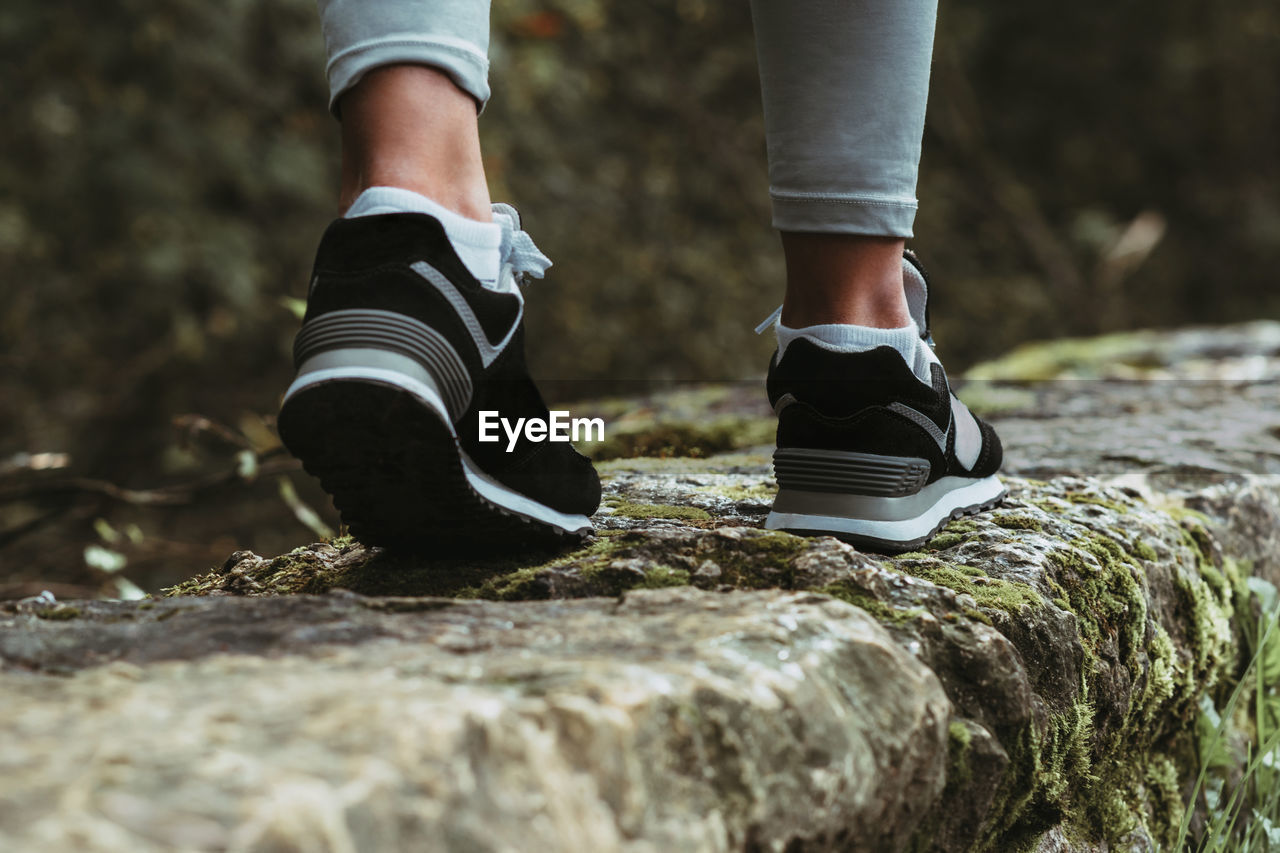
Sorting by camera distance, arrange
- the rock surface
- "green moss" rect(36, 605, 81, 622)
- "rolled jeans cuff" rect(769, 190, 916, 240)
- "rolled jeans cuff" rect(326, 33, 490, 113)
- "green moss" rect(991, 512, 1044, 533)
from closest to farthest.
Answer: the rock surface < "green moss" rect(36, 605, 81, 622) < "rolled jeans cuff" rect(326, 33, 490, 113) < "rolled jeans cuff" rect(769, 190, 916, 240) < "green moss" rect(991, 512, 1044, 533)

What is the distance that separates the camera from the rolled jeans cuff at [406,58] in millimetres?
1117

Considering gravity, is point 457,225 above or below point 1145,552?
above

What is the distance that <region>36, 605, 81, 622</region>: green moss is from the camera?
994mm

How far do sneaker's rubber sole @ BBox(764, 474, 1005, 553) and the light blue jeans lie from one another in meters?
0.35

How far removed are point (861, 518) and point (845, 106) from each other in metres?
0.53

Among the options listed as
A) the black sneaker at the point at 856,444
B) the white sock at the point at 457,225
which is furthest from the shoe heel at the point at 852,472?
the white sock at the point at 457,225

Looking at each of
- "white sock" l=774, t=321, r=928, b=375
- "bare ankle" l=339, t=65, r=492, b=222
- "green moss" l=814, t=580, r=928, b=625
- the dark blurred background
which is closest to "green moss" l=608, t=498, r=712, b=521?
"white sock" l=774, t=321, r=928, b=375

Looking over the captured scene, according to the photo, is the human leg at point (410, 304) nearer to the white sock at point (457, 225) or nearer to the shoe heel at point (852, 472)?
the white sock at point (457, 225)

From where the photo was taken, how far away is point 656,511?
160 cm

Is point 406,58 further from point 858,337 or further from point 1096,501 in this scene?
point 1096,501

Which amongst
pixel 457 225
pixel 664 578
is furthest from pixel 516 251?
pixel 664 578

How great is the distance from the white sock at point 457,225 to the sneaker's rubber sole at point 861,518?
510 mm

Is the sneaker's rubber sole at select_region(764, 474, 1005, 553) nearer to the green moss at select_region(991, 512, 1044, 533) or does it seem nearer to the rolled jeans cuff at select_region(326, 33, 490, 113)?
the green moss at select_region(991, 512, 1044, 533)

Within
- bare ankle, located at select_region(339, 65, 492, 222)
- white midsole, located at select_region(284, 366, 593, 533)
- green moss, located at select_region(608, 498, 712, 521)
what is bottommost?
green moss, located at select_region(608, 498, 712, 521)
